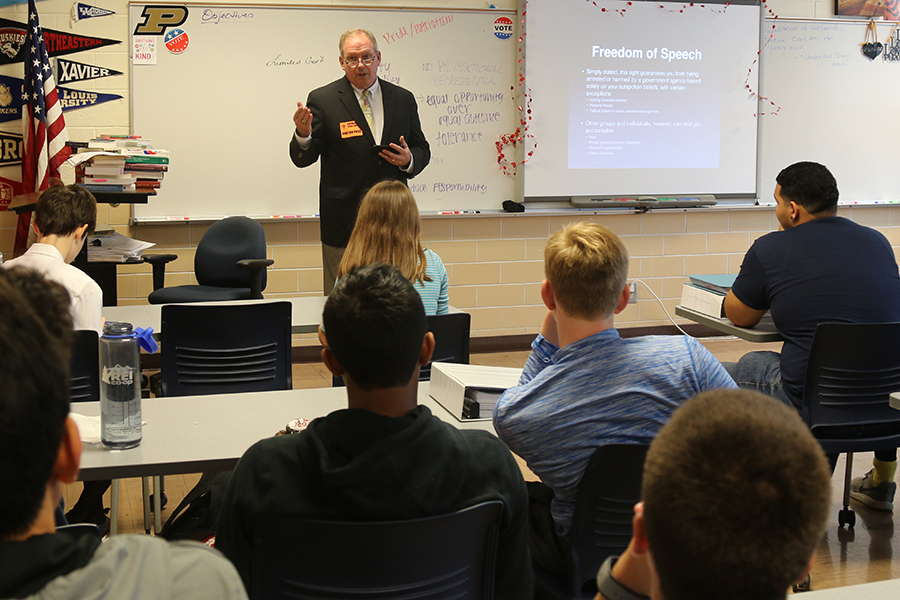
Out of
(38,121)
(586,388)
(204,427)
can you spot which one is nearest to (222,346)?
(204,427)

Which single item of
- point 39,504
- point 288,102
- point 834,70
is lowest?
point 39,504

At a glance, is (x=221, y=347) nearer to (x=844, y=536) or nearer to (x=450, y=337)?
(x=450, y=337)

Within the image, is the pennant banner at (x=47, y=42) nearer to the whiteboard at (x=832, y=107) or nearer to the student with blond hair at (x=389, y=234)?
the student with blond hair at (x=389, y=234)

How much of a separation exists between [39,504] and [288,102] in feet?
15.3

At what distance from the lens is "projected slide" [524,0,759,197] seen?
5418mm

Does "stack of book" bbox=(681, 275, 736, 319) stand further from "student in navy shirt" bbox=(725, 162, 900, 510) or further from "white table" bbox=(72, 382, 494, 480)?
"white table" bbox=(72, 382, 494, 480)

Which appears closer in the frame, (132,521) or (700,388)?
(700,388)

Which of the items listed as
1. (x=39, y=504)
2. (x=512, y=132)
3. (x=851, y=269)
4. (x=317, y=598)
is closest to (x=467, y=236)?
(x=512, y=132)

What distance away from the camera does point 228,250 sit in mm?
4707

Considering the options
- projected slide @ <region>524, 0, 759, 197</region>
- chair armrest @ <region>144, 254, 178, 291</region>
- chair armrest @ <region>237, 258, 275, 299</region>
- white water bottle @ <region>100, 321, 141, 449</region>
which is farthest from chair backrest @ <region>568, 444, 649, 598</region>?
projected slide @ <region>524, 0, 759, 197</region>

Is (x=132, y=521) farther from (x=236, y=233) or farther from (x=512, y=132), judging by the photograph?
(x=512, y=132)

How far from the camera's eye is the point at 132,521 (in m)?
2.94

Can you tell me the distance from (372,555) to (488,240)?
4501 mm

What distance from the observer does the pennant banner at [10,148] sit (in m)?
4.68
